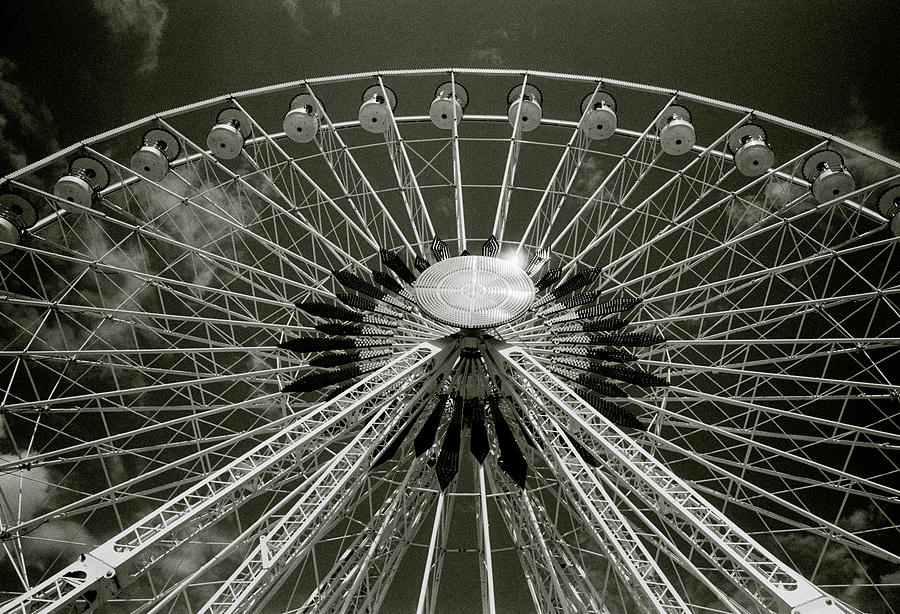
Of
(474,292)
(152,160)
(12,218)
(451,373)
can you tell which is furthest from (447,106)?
(12,218)

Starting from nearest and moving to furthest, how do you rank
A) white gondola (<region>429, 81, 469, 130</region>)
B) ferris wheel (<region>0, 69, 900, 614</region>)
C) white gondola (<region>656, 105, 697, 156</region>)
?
ferris wheel (<region>0, 69, 900, 614</region>) → white gondola (<region>656, 105, 697, 156</region>) → white gondola (<region>429, 81, 469, 130</region>)

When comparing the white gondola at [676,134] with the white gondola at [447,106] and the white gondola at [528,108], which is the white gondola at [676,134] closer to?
the white gondola at [528,108]

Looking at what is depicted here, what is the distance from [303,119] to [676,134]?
13.4 meters

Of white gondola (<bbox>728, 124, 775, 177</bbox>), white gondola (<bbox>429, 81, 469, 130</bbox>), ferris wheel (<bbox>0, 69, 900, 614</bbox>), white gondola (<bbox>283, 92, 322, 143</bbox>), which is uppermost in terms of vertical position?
white gondola (<bbox>429, 81, 469, 130</bbox>)

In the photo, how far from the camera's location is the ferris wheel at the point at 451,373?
55.1 feet


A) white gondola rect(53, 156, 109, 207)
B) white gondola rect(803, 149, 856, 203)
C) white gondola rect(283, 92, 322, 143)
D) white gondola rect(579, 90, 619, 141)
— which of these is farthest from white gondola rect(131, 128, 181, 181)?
white gondola rect(803, 149, 856, 203)

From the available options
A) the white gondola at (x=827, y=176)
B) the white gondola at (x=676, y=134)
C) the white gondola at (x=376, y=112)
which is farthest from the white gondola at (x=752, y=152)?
the white gondola at (x=376, y=112)

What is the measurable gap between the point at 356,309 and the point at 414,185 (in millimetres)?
5369

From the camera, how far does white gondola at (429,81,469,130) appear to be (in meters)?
26.9

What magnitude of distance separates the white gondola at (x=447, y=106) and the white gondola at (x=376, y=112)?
1.91 m

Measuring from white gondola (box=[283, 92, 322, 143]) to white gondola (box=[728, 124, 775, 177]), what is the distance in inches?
600

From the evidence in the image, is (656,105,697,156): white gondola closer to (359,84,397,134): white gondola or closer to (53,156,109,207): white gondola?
(359,84,397,134): white gondola

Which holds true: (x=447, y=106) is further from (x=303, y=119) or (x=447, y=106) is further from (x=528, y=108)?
(x=303, y=119)

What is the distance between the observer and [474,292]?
20391 mm
